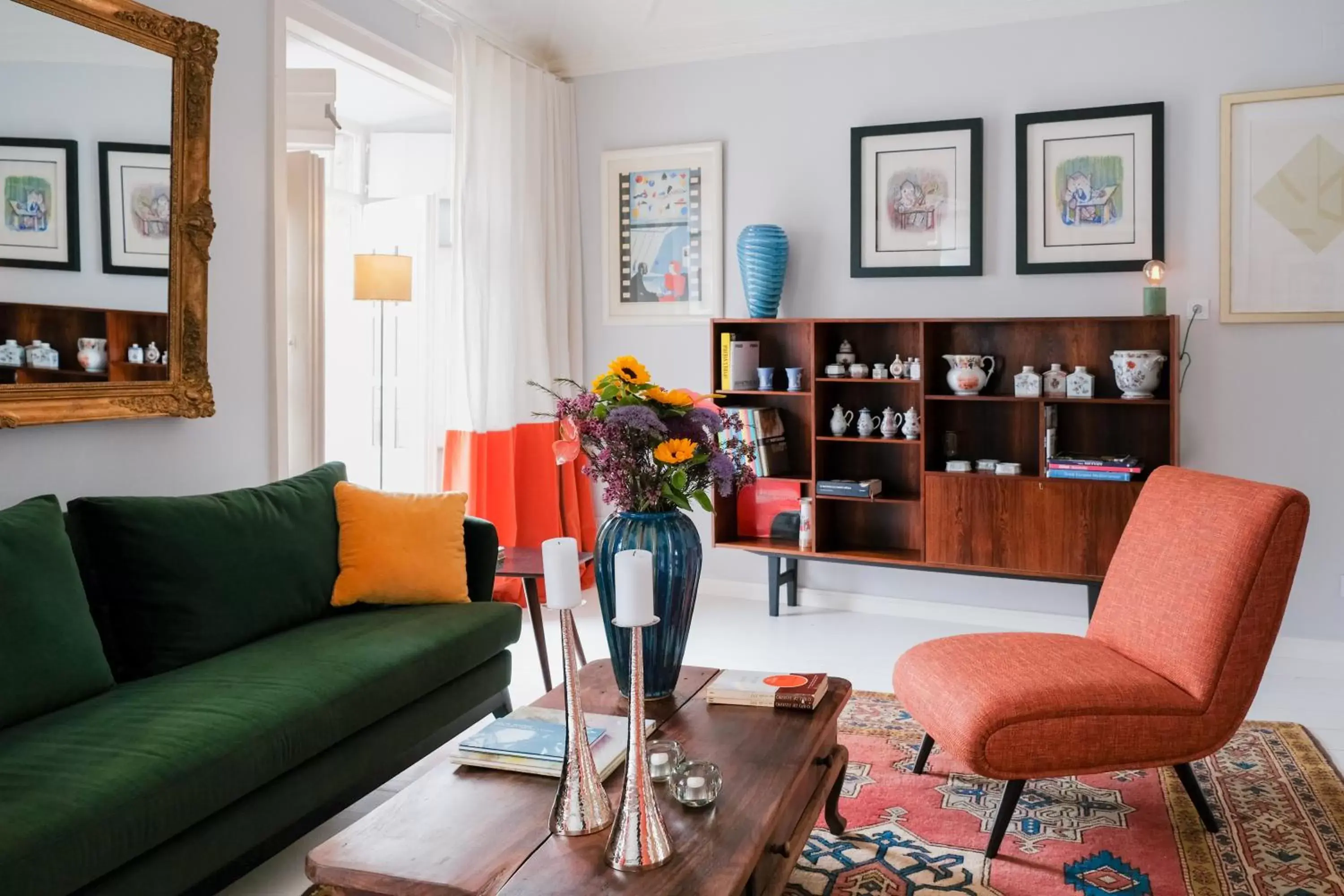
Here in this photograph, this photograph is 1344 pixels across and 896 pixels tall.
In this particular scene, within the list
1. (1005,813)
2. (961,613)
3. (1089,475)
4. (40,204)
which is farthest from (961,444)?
(40,204)

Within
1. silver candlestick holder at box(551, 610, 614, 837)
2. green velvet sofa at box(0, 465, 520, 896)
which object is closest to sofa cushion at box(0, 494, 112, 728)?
green velvet sofa at box(0, 465, 520, 896)

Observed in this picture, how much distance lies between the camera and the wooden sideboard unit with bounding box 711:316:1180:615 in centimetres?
405

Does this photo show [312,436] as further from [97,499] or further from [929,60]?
[929,60]

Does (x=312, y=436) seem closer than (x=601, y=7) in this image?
Yes

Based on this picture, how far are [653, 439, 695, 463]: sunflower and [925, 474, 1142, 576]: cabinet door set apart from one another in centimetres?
226

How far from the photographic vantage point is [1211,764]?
2971 mm

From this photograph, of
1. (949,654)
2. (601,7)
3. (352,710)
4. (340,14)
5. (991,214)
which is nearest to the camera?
(352,710)

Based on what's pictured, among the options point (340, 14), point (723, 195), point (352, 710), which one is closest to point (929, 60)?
point (723, 195)

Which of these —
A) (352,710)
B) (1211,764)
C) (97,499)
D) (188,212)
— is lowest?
(1211,764)

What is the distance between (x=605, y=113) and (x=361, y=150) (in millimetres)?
1274

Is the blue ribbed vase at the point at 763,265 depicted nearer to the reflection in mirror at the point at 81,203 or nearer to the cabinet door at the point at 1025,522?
the cabinet door at the point at 1025,522

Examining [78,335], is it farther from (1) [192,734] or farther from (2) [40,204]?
(1) [192,734]

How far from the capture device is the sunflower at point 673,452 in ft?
7.46

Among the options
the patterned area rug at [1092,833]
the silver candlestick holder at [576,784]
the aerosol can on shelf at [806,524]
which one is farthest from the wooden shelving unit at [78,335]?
the aerosol can on shelf at [806,524]
